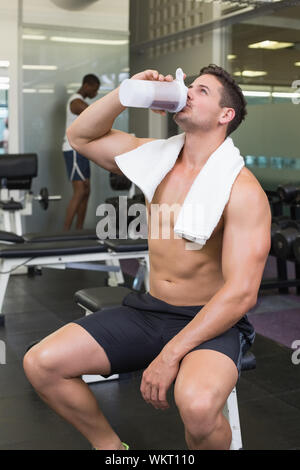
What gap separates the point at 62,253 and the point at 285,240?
4.15 ft

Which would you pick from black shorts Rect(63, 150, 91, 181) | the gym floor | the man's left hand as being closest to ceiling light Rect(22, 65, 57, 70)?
black shorts Rect(63, 150, 91, 181)

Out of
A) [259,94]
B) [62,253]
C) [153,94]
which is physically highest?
[259,94]

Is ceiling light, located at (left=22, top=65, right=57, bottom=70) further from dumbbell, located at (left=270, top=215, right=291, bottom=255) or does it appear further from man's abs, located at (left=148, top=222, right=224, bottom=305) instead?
man's abs, located at (left=148, top=222, right=224, bottom=305)

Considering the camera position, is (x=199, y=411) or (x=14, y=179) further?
(x=14, y=179)

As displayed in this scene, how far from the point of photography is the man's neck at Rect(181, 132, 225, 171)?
185 cm

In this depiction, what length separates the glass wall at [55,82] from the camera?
18.5ft

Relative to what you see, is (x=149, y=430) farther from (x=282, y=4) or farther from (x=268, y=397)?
(x=282, y=4)

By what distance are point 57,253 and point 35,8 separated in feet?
9.71

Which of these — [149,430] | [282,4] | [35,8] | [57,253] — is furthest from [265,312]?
[35,8]

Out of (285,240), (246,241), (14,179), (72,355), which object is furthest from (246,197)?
(14,179)

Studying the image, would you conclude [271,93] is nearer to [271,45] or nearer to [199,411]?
[271,45]

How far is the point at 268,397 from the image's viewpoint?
2484 mm

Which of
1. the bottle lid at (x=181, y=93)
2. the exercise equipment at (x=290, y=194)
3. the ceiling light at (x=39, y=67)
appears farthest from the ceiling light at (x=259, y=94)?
the bottle lid at (x=181, y=93)

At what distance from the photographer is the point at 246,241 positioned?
1.63 m
